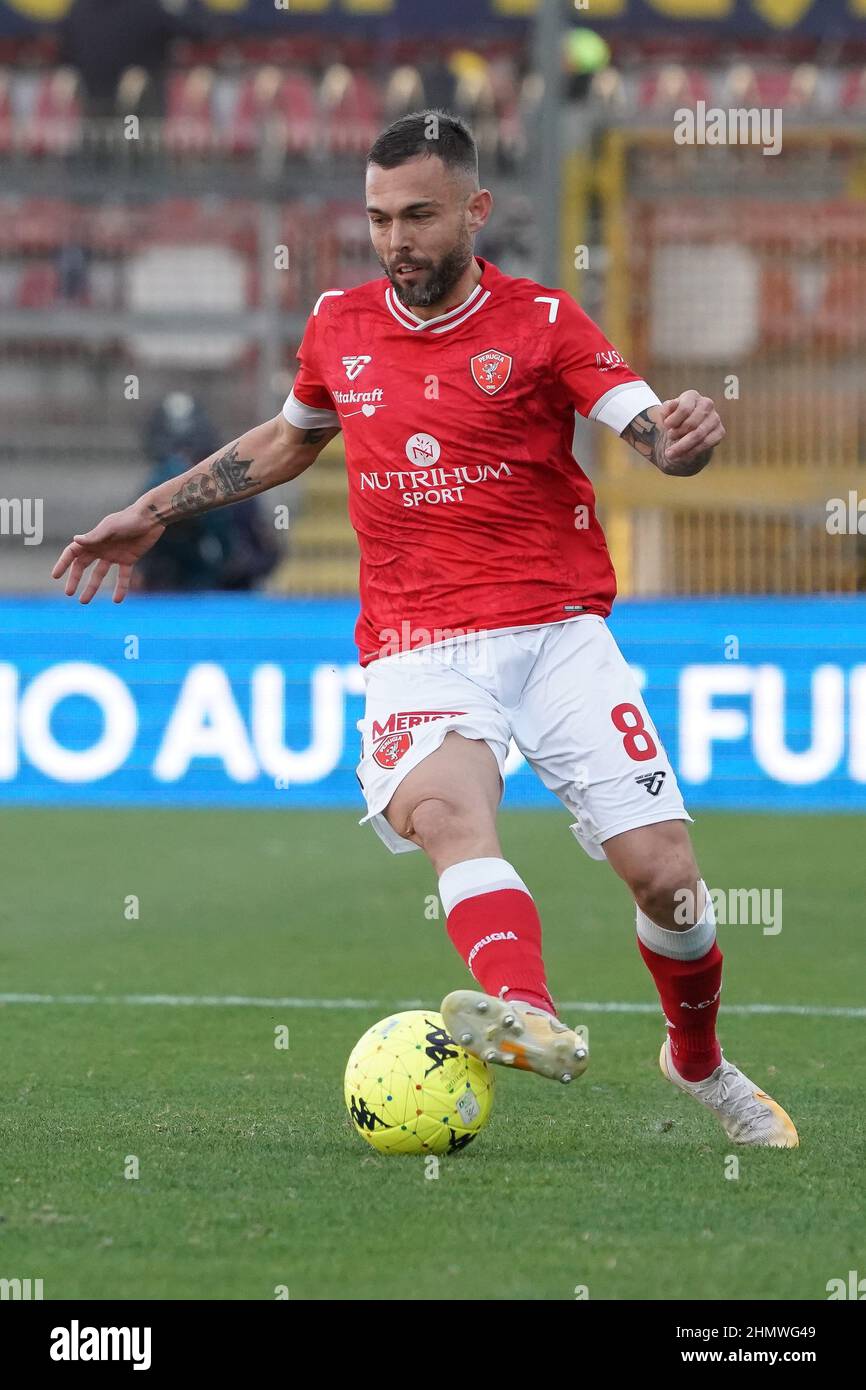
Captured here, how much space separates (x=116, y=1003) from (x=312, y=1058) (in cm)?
106

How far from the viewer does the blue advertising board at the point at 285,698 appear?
1134 cm

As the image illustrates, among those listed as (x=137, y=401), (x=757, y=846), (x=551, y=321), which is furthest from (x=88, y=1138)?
(x=137, y=401)

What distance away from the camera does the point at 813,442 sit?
1345 cm

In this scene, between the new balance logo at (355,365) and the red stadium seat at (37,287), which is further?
the red stadium seat at (37,287)

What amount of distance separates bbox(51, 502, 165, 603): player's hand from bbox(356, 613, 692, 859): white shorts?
75 cm

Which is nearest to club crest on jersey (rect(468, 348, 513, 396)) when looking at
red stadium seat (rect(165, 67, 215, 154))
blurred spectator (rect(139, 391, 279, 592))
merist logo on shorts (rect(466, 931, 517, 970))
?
merist logo on shorts (rect(466, 931, 517, 970))

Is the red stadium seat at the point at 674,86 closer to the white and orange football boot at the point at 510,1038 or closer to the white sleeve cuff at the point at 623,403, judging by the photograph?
the white sleeve cuff at the point at 623,403

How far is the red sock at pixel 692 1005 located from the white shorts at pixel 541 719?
1.01ft

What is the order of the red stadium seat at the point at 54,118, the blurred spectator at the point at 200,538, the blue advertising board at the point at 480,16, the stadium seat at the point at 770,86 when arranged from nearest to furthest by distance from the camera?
the blurred spectator at the point at 200,538, the red stadium seat at the point at 54,118, the stadium seat at the point at 770,86, the blue advertising board at the point at 480,16

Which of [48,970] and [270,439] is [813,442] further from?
[270,439]

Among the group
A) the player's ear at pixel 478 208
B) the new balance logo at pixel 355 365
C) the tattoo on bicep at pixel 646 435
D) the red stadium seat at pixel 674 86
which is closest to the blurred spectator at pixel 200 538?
the red stadium seat at pixel 674 86

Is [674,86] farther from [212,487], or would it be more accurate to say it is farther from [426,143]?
[426,143]

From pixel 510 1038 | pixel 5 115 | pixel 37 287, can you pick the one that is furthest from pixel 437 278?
pixel 5 115

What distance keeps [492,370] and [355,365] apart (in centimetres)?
32
